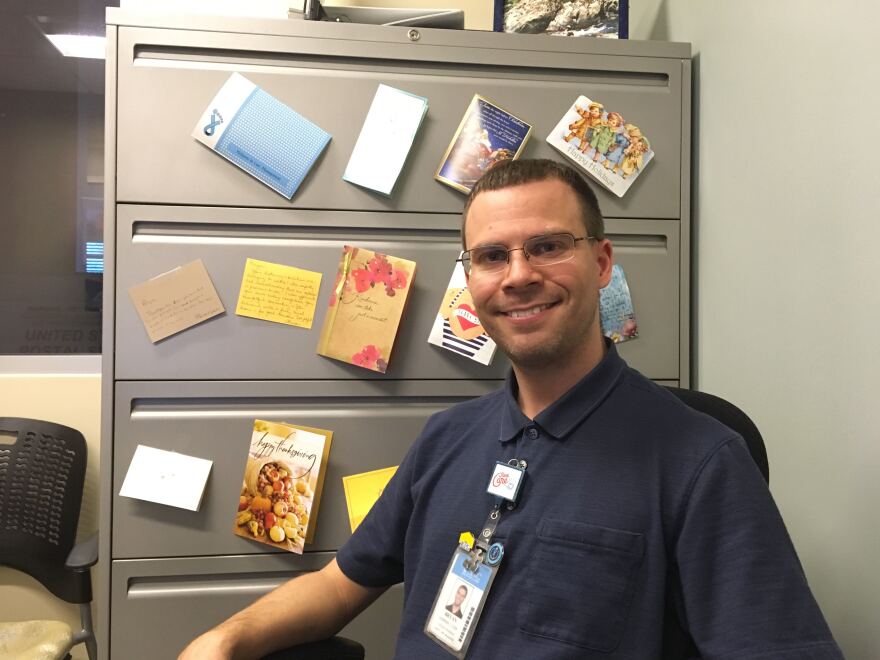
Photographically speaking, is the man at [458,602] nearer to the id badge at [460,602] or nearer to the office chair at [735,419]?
the id badge at [460,602]

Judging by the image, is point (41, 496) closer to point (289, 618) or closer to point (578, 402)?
point (289, 618)

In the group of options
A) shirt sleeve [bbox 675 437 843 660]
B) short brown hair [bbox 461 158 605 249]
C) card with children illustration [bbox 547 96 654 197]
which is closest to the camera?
shirt sleeve [bbox 675 437 843 660]

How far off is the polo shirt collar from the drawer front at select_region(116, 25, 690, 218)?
631 millimetres

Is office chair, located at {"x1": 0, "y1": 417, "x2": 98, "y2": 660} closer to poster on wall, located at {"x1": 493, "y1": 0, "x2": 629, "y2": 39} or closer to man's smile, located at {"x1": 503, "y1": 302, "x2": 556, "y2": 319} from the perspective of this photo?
man's smile, located at {"x1": 503, "y1": 302, "x2": 556, "y2": 319}

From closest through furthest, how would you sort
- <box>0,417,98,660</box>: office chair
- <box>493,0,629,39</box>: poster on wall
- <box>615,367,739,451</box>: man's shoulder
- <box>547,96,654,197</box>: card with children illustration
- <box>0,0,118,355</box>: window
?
1. <box>615,367,739,451</box>: man's shoulder
2. <box>547,96,654,197</box>: card with children illustration
3. <box>493,0,629,39</box>: poster on wall
4. <box>0,417,98,660</box>: office chair
5. <box>0,0,118,355</box>: window

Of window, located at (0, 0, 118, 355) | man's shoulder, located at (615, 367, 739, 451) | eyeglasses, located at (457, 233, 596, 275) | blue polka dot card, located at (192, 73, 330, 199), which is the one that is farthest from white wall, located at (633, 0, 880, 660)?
window, located at (0, 0, 118, 355)

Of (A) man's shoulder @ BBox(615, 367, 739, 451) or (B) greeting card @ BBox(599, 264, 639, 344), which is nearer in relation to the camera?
(A) man's shoulder @ BBox(615, 367, 739, 451)

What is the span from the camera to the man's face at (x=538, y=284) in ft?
2.72

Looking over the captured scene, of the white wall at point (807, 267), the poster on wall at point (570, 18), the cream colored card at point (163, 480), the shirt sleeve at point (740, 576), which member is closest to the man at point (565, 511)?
the shirt sleeve at point (740, 576)

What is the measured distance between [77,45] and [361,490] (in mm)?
1611

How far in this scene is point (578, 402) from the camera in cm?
83

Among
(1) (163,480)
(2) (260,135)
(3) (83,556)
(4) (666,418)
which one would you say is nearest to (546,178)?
(4) (666,418)

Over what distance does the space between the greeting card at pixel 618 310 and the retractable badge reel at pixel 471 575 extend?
64 centimetres

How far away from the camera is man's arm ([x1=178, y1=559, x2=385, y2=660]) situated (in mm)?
831
